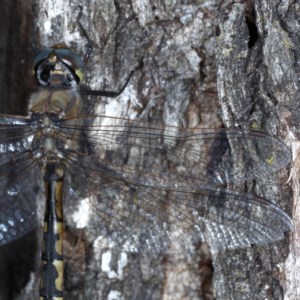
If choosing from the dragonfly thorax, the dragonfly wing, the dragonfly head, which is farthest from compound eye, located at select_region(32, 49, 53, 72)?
the dragonfly wing

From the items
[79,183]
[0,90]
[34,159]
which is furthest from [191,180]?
[0,90]

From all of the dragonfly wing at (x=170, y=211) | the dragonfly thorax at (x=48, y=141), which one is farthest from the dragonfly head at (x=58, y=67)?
the dragonfly wing at (x=170, y=211)

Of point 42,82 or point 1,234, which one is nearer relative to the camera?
point 1,234

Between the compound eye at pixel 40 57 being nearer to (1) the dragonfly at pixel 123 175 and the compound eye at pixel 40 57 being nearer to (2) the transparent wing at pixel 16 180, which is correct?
(1) the dragonfly at pixel 123 175

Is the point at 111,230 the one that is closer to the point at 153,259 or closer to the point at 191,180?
the point at 153,259

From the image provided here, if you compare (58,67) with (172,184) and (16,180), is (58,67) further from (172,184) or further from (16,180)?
(172,184)

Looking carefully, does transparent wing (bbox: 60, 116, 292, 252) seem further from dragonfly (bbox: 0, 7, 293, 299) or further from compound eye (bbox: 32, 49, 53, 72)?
compound eye (bbox: 32, 49, 53, 72)

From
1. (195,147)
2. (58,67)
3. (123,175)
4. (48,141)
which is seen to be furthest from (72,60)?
(195,147)
